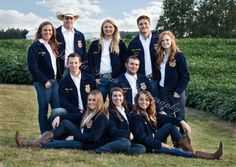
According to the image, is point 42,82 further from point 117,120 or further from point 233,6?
point 233,6

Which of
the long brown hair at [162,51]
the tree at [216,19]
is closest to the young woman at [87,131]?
the long brown hair at [162,51]

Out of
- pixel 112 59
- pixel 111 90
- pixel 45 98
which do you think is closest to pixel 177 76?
pixel 112 59

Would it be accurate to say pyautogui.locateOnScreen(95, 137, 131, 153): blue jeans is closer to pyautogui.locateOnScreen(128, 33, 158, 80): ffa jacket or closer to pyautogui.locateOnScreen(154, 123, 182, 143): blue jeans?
pyautogui.locateOnScreen(154, 123, 182, 143): blue jeans

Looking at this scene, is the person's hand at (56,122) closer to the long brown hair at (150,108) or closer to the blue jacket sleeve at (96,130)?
the blue jacket sleeve at (96,130)

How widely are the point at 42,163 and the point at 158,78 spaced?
86.8 inches

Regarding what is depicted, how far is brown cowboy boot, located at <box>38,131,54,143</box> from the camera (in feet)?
22.0

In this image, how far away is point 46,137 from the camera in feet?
22.1

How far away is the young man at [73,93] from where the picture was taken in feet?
22.6

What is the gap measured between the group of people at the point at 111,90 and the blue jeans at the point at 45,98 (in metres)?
0.01

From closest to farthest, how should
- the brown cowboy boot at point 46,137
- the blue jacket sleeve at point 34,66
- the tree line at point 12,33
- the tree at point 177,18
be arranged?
the brown cowboy boot at point 46,137 → the blue jacket sleeve at point 34,66 → the tree line at point 12,33 → the tree at point 177,18

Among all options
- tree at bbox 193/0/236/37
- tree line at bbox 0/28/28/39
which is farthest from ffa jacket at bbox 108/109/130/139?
tree at bbox 193/0/236/37

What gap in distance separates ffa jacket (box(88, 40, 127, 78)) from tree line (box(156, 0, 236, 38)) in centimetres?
4267

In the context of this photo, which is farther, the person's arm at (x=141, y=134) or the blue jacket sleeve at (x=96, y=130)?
the person's arm at (x=141, y=134)

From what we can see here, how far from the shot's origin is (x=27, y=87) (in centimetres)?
1530
